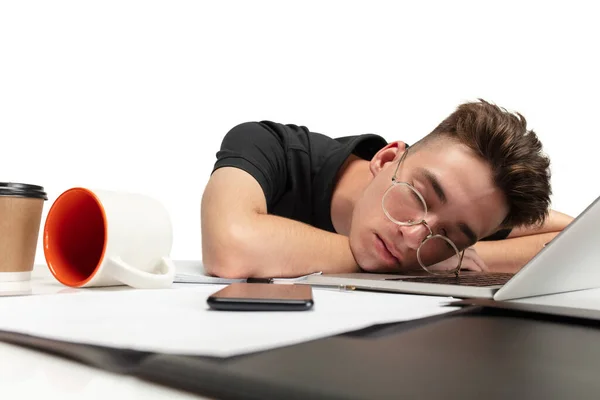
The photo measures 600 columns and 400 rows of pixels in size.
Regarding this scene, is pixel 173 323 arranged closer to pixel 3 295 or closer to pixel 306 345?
pixel 306 345

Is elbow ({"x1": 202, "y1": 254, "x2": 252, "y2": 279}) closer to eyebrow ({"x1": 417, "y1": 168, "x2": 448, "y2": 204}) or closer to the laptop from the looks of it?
the laptop

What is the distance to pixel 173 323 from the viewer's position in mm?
415

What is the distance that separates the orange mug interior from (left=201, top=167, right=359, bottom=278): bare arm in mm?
237

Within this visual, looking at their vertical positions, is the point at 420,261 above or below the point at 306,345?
below

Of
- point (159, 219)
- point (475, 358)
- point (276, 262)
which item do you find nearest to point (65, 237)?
point (159, 219)

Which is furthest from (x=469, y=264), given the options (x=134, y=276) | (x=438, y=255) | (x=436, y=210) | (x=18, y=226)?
(x=18, y=226)

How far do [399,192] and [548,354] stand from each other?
0.90m

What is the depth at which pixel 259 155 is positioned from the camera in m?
1.34

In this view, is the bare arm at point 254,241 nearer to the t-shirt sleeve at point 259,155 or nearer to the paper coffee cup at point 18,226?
the t-shirt sleeve at point 259,155

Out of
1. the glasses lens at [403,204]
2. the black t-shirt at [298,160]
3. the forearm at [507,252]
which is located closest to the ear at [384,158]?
the black t-shirt at [298,160]

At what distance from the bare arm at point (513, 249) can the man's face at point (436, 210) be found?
341 mm

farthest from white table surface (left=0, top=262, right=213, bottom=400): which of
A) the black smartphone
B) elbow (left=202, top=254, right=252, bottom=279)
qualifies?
elbow (left=202, top=254, right=252, bottom=279)

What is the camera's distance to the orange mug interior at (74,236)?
77 centimetres

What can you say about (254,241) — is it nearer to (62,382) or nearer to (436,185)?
(436,185)
